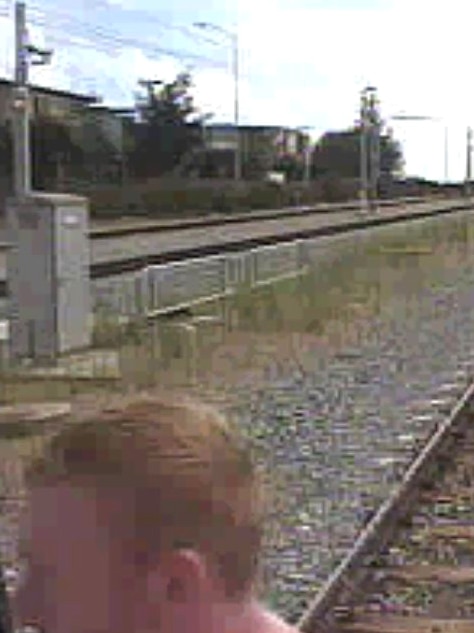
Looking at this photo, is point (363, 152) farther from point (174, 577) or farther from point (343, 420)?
point (174, 577)

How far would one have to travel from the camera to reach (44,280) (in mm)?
13758

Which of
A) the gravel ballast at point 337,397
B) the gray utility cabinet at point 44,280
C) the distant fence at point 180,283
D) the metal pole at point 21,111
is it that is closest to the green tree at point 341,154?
the metal pole at point 21,111

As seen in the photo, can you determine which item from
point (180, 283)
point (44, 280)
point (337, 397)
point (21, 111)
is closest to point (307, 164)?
point (21, 111)

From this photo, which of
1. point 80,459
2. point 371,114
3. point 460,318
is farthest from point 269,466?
point 371,114

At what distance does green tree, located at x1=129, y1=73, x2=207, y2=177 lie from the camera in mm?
86562

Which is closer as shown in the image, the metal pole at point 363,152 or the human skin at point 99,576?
the human skin at point 99,576

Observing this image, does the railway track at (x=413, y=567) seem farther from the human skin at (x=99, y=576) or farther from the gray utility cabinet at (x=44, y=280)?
the gray utility cabinet at (x=44, y=280)

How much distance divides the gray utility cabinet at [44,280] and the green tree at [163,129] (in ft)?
235

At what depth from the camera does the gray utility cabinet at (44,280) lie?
13.6 m

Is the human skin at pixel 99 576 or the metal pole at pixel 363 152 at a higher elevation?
the metal pole at pixel 363 152

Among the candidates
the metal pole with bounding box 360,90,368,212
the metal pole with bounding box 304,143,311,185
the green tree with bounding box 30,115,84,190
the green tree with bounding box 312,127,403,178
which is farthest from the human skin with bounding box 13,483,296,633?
the green tree with bounding box 312,127,403,178

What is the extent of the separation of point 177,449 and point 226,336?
1653cm

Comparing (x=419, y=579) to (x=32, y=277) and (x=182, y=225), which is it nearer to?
(x=32, y=277)

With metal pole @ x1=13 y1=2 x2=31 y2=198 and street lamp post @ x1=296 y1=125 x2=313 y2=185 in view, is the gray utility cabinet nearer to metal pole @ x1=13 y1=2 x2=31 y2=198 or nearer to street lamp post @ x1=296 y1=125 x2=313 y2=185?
metal pole @ x1=13 y1=2 x2=31 y2=198
